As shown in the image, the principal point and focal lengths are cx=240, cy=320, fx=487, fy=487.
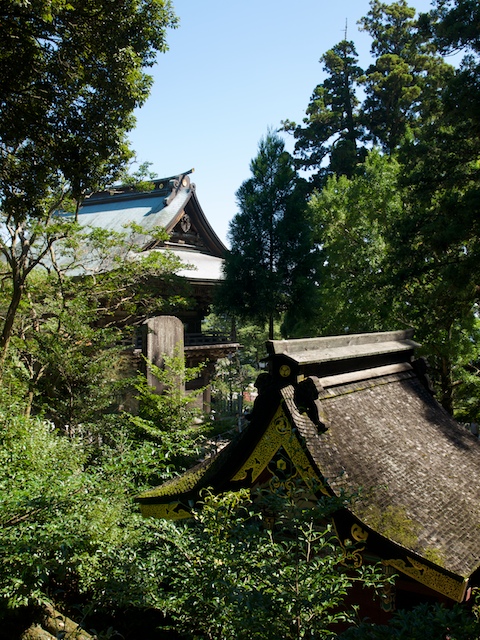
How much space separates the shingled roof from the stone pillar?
5.39m

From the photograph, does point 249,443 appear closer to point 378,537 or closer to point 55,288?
point 378,537

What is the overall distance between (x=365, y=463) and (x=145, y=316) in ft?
29.6

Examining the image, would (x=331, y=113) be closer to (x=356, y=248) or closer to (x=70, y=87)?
(x=356, y=248)

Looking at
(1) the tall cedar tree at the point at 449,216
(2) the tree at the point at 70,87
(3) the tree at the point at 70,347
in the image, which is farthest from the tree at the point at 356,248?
(2) the tree at the point at 70,87

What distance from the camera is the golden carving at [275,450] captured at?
406cm

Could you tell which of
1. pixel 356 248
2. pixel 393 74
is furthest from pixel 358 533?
pixel 393 74

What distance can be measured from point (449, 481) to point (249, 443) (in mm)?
2199

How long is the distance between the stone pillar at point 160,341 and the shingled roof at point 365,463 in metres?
5.39

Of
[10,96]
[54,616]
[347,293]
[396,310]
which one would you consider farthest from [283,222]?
[54,616]

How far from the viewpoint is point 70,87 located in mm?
6523

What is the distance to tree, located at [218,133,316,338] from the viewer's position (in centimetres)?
1411

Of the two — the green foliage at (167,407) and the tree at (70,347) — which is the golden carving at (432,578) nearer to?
the green foliage at (167,407)

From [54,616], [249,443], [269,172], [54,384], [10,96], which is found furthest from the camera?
[269,172]

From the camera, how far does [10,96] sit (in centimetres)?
620
